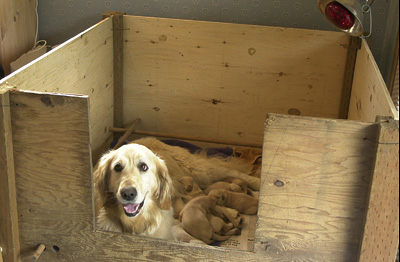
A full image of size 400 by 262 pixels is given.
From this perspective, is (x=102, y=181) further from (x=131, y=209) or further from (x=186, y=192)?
(x=186, y=192)

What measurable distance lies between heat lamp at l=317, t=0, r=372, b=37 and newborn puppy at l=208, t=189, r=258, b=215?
0.89m


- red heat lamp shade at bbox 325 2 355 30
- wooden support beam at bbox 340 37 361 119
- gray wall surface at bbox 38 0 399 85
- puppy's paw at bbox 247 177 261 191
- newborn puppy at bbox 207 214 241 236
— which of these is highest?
red heat lamp shade at bbox 325 2 355 30

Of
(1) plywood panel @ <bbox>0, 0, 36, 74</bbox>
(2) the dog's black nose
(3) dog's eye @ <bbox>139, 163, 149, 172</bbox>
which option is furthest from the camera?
(1) plywood panel @ <bbox>0, 0, 36, 74</bbox>

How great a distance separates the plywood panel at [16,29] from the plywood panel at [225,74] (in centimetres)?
66

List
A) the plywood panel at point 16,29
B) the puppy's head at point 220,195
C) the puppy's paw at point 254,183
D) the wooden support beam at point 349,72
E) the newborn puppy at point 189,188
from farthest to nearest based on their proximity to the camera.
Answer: the plywood panel at point 16,29 → the wooden support beam at point 349,72 → the puppy's paw at point 254,183 → the newborn puppy at point 189,188 → the puppy's head at point 220,195

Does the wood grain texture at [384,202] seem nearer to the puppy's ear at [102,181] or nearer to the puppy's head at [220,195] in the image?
the puppy's head at [220,195]

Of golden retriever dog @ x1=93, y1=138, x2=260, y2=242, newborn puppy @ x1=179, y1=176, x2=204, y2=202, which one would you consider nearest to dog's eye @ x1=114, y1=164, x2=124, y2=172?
golden retriever dog @ x1=93, y1=138, x2=260, y2=242

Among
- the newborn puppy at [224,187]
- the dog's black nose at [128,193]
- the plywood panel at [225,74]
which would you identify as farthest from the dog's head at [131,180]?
the plywood panel at [225,74]

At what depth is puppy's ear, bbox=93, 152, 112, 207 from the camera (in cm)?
196

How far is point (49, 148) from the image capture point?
5.67ft

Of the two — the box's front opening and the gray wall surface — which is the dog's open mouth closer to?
the box's front opening

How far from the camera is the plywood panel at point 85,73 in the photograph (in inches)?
79.4

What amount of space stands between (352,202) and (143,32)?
178 centimetres

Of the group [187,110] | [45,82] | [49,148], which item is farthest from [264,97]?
[49,148]
